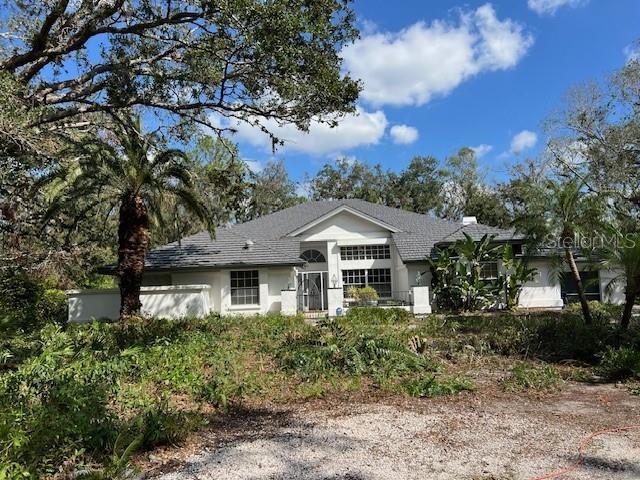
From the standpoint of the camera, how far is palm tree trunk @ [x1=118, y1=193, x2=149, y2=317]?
18.0 metres

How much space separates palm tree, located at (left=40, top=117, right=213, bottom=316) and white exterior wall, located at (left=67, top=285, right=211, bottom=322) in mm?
2386

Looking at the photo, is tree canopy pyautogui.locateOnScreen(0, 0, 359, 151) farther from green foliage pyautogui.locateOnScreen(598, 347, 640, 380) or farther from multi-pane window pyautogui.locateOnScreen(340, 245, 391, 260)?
multi-pane window pyautogui.locateOnScreen(340, 245, 391, 260)

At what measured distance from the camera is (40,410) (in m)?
6.60

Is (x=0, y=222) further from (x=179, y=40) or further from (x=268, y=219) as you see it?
(x=268, y=219)

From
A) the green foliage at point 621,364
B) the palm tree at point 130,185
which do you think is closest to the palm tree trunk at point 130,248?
the palm tree at point 130,185

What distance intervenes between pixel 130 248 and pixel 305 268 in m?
11.0

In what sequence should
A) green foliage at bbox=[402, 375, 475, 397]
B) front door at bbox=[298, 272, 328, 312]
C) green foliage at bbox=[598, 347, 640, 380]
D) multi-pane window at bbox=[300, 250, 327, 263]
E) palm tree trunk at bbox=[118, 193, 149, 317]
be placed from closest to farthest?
green foliage at bbox=[402, 375, 475, 397] < green foliage at bbox=[598, 347, 640, 380] < palm tree trunk at bbox=[118, 193, 149, 317] < front door at bbox=[298, 272, 328, 312] < multi-pane window at bbox=[300, 250, 327, 263]

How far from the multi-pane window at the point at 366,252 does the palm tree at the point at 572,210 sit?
1202 cm

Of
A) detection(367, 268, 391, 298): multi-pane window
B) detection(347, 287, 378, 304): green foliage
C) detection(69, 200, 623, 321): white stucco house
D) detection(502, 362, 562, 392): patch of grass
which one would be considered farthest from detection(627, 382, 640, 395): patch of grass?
detection(367, 268, 391, 298): multi-pane window

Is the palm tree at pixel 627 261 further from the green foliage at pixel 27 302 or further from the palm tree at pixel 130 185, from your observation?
the green foliage at pixel 27 302

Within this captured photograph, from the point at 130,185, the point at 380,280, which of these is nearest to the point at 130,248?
the point at 130,185

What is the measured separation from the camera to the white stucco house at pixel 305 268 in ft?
68.3

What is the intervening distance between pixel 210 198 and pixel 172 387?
1575 centimetres

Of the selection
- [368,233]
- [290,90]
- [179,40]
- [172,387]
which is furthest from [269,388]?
[368,233]
